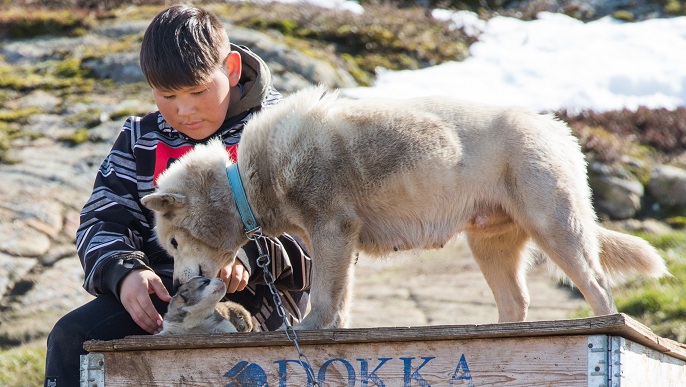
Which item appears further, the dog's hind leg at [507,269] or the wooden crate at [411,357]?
the dog's hind leg at [507,269]

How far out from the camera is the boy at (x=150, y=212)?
11.1 ft

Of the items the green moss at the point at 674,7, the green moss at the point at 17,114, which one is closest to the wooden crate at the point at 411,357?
the green moss at the point at 17,114

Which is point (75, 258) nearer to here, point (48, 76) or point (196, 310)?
→ point (48, 76)

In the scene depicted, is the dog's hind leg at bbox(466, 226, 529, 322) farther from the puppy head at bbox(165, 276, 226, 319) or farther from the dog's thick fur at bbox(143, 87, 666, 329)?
the puppy head at bbox(165, 276, 226, 319)

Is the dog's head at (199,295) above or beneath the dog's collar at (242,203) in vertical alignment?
beneath

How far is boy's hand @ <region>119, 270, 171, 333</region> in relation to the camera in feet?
10.9

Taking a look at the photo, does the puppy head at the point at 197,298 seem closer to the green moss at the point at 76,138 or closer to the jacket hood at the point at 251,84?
the jacket hood at the point at 251,84

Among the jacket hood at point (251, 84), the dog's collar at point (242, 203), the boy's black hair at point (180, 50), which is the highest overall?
the boy's black hair at point (180, 50)

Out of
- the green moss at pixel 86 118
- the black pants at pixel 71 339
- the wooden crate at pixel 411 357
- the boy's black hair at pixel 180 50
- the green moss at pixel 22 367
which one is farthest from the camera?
the green moss at pixel 86 118

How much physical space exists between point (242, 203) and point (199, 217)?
0.64 feet

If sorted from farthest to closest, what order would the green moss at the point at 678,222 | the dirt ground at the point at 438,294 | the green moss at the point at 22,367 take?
the green moss at the point at 678,222, the dirt ground at the point at 438,294, the green moss at the point at 22,367

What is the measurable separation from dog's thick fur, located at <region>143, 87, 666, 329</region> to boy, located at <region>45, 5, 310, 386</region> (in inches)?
6.5

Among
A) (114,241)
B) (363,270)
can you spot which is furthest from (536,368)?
(363,270)

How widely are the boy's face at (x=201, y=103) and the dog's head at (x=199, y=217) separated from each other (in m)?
0.21
